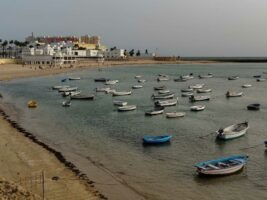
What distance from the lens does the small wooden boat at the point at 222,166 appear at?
2714 cm

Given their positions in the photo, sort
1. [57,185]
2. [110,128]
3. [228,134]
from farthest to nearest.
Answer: [110,128], [228,134], [57,185]

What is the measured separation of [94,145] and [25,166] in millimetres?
9202

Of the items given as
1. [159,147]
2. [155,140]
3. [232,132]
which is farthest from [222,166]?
[232,132]

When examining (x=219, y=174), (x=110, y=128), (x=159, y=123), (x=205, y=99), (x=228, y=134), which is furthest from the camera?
(x=205, y=99)

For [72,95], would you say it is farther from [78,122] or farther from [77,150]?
[77,150]

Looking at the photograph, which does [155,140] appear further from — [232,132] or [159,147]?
[232,132]

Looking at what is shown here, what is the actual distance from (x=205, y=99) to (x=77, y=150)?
37416mm

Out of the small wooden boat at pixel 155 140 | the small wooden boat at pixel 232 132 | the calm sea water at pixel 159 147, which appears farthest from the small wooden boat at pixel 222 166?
the small wooden boat at pixel 232 132

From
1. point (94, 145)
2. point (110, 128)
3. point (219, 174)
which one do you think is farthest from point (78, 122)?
point (219, 174)

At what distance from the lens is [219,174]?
1081 inches

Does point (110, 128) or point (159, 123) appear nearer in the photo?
point (110, 128)

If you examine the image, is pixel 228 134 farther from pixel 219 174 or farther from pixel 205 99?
pixel 205 99

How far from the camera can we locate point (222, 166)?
2812 cm

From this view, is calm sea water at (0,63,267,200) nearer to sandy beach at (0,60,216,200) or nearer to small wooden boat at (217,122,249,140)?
small wooden boat at (217,122,249,140)
